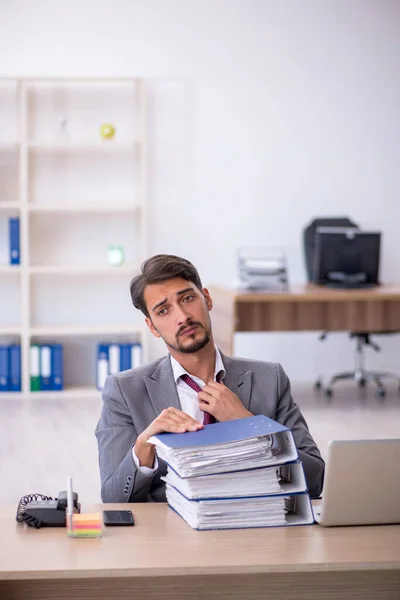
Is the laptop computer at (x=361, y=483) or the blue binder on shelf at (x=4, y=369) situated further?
the blue binder on shelf at (x=4, y=369)

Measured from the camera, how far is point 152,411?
8.12 ft

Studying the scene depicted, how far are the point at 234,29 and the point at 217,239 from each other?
168 centimetres

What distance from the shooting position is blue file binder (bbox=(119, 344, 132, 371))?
7.47m

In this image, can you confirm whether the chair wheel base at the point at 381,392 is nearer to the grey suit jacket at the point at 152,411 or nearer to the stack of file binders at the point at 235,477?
the grey suit jacket at the point at 152,411

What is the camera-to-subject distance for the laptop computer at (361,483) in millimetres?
1902

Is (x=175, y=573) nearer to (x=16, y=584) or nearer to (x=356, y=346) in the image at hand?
(x=16, y=584)

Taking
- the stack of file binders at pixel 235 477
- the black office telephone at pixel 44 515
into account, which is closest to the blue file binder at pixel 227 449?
the stack of file binders at pixel 235 477

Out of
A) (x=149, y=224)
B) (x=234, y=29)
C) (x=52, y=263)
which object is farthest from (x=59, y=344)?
(x=234, y=29)

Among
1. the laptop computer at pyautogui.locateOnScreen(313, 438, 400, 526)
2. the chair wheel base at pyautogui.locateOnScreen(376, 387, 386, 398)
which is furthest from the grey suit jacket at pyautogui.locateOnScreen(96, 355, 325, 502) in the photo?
the chair wheel base at pyautogui.locateOnScreen(376, 387, 386, 398)

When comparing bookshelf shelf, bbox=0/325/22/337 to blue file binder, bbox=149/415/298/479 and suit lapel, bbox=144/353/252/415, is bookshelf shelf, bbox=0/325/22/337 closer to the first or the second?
suit lapel, bbox=144/353/252/415

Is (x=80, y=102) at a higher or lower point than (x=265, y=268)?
higher

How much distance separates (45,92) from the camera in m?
7.59

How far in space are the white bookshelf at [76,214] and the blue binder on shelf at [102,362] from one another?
0.11m

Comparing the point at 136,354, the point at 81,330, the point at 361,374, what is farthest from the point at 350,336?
the point at 81,330
